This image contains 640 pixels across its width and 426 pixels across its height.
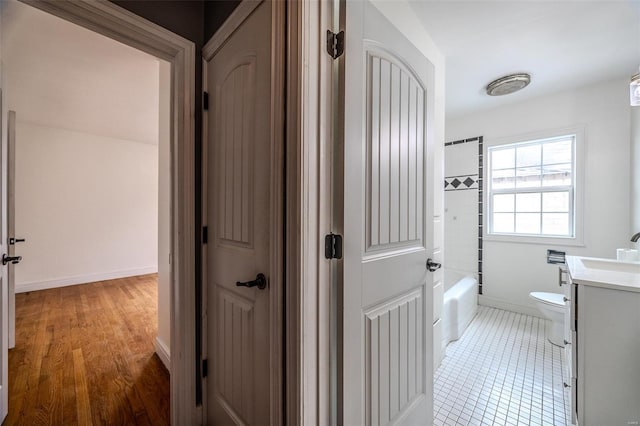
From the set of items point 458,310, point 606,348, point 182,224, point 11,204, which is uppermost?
point 11,204

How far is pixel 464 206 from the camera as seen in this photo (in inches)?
134

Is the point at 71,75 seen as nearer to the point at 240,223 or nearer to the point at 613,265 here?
the point at 240,223

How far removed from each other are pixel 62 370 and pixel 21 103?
3.05 metres

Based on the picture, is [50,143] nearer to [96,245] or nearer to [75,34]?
[96,245]

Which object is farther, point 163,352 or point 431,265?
point 163,352

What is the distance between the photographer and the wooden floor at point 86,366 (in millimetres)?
1503

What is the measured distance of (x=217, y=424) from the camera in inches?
50.1

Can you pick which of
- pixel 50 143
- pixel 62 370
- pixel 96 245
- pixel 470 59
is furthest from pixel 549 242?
pixel 50 143

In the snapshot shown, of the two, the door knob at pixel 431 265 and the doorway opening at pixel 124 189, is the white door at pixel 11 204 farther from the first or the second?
the door knob at pixel 431 265

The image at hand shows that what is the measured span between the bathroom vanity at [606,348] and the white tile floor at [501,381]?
0.90ft

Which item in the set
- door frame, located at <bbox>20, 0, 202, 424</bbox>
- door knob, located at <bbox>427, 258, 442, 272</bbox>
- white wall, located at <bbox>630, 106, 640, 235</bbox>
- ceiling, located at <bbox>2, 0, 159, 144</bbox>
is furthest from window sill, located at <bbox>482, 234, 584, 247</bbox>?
ceiling, located at <bbox>2, 0, 159, 144</bbox>

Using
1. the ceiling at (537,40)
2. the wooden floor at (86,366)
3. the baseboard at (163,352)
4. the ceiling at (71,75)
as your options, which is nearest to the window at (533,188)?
the ceiling at (537,40)

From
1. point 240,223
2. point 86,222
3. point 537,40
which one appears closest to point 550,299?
point 537,40

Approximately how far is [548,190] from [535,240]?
0.58 metres
